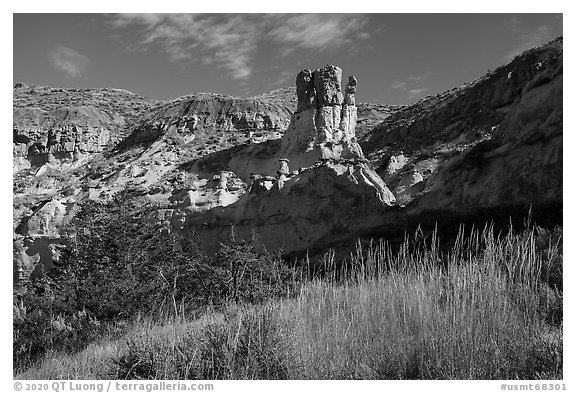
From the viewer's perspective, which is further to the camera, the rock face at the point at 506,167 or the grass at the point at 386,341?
the rock face at the point at 506,167

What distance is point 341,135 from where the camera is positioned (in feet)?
137

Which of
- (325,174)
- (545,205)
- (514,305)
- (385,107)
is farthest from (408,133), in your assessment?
(514,305)

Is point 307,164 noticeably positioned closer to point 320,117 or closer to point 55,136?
point 320,117

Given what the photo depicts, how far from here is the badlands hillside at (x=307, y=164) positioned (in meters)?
17.9

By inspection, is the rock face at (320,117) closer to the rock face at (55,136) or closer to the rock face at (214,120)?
the rock face at (214,120)

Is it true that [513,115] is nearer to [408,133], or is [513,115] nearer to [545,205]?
[545,205]

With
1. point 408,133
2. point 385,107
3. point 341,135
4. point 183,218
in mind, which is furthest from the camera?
point 385,107

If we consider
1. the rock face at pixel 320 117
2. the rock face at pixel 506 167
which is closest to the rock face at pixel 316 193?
the rock face at pixel 320 117

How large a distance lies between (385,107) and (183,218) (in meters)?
58.3

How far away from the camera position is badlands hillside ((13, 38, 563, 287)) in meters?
17.9

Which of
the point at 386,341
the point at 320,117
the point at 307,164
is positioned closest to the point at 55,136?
the point at 320,117

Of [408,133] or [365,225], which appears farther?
[408,133]

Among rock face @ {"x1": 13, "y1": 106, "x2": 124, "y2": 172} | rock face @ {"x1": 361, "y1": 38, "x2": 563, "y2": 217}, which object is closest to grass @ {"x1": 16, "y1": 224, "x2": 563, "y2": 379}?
rock face @ {"x1": 361, "y1": 38, "x2": 563, "y2": 217}

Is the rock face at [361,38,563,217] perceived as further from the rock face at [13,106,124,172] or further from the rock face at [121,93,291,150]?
the rock face at [13,106,124,172]
